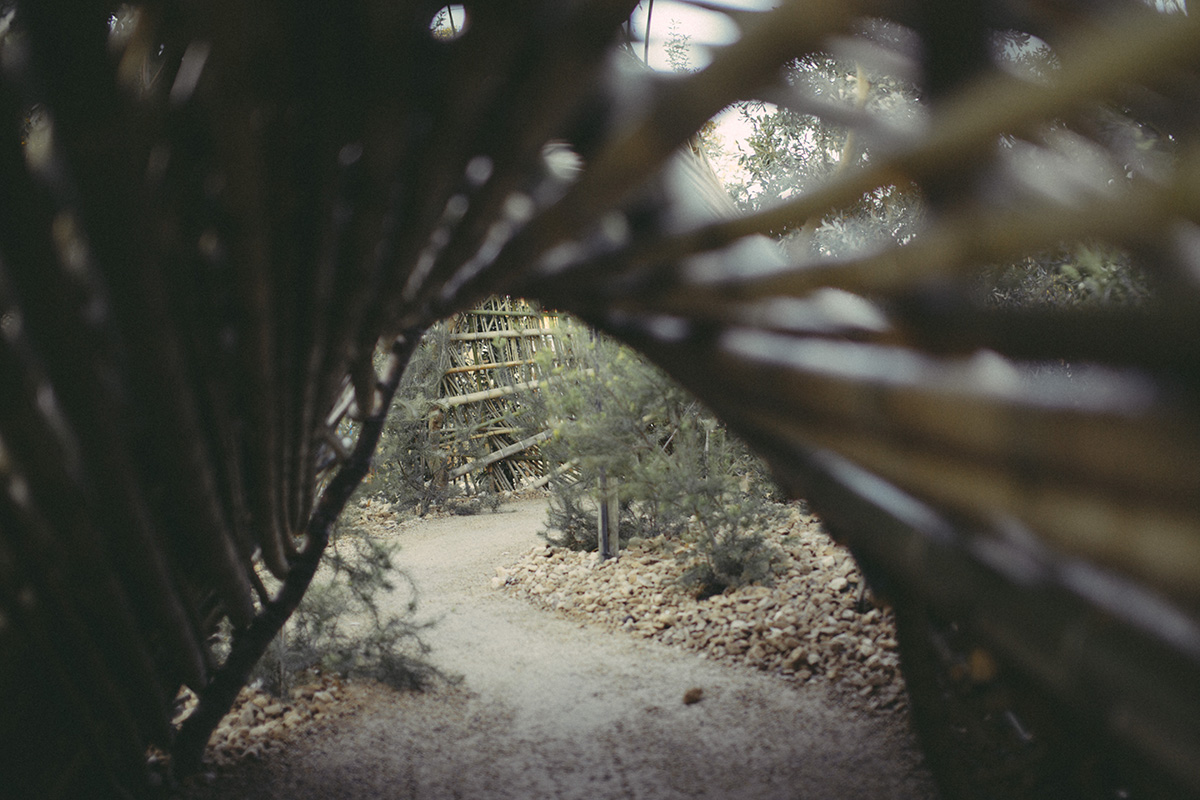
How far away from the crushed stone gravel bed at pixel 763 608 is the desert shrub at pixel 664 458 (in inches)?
8.5

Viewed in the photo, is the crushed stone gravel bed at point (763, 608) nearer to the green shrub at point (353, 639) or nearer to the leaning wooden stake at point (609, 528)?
the leaning wooden stake at point (609, 528)

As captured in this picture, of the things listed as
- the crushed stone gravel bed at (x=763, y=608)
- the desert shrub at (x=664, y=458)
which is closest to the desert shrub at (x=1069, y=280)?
the crushed stone gravel bed at (x=763, y=608)

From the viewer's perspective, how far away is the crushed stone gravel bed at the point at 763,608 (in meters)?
3.73

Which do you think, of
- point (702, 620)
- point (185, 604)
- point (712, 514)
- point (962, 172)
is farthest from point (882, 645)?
point (962, 172)

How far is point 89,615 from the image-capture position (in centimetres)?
135

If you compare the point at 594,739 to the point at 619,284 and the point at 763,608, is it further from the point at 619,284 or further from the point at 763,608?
the point at 619,284

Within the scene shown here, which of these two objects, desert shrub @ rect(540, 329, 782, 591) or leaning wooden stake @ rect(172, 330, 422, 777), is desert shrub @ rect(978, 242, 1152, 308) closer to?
desert shrub @ rect(540, 329, 782, 591)

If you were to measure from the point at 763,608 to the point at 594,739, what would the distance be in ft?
5.54

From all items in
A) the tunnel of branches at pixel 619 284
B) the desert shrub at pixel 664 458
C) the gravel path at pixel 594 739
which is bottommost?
the gravel path at pixel 594 739

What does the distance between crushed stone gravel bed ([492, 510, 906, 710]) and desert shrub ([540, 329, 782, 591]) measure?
215 mm

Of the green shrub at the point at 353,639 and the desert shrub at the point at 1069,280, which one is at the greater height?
the desert shrub at the point at 1069,280

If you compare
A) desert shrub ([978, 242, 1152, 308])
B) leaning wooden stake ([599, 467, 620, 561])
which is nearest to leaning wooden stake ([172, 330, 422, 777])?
desert shrub ([978, 242, 1152, 308])

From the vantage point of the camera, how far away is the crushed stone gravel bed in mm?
3730

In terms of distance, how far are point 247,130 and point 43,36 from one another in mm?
153
